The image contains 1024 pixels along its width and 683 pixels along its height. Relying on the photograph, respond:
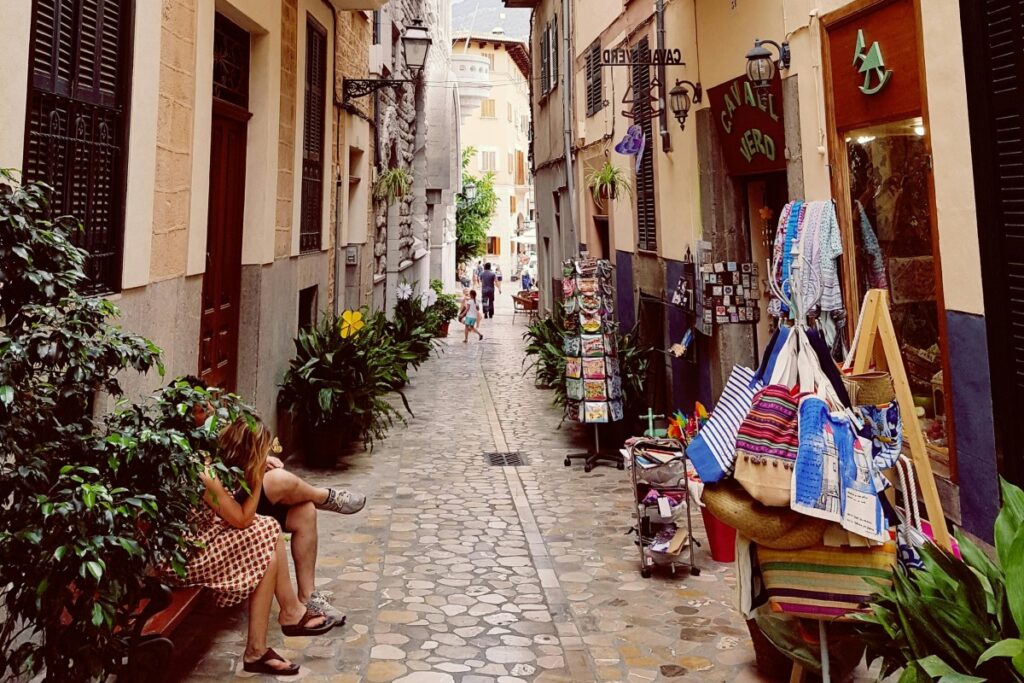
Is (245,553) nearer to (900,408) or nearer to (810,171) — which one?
(900,408)

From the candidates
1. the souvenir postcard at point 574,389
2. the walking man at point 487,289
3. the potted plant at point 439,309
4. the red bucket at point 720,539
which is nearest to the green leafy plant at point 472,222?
the walking man at point 487,289

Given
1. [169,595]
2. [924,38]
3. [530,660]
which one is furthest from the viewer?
[924,38]

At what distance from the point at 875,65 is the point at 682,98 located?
3078 millimetres

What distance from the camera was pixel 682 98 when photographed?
809cm

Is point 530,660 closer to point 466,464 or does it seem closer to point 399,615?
point 399,615

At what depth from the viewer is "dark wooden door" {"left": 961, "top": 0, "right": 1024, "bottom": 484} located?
409 cm

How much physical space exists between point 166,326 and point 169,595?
252 cm

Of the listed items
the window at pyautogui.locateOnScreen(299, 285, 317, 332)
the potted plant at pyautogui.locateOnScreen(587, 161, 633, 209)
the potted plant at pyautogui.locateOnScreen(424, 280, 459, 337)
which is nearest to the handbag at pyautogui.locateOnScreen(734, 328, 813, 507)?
the window at pyautogui.locateOnScreen(299, 285, 317, 332)

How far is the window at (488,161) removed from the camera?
156 ft

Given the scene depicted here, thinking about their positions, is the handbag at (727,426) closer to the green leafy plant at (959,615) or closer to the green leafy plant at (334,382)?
the green leafy plant at (959,615)

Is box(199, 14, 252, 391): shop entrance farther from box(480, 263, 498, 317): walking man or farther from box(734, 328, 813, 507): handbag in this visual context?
box(480, 263, 498, 317): walking man

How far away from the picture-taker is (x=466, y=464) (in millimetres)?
8469

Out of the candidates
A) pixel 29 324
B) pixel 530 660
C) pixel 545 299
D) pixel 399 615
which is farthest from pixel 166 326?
pixel 545 299

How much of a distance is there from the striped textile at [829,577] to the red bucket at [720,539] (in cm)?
213
